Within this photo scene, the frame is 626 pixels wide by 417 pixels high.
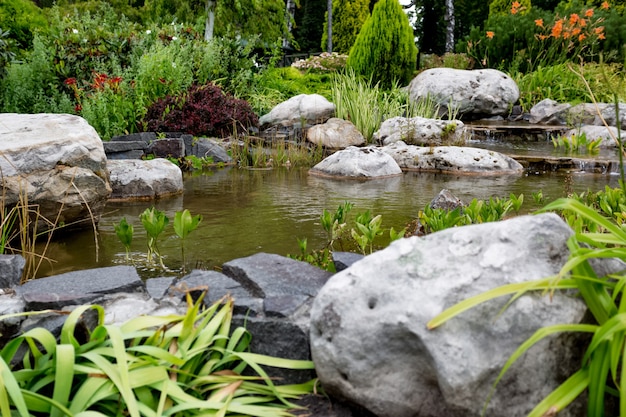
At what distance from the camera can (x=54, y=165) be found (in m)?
4.27

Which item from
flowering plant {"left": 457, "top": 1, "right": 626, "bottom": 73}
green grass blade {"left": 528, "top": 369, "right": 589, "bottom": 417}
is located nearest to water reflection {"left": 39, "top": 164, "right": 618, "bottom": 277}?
green grass blade {"left": 528, "top": 369, "right": 589, "bottom": 417}

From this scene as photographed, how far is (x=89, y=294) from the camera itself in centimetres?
230

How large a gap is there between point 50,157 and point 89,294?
2351 millimetres

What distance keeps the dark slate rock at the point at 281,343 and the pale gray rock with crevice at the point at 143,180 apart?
4.44 m

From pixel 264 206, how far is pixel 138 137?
3.69 metres

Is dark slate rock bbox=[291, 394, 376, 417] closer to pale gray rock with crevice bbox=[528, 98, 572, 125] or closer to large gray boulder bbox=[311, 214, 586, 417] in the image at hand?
large gray boulder bbox=[311, 214, 586, 417]

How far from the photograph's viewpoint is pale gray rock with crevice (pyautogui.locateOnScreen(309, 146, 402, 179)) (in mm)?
7684

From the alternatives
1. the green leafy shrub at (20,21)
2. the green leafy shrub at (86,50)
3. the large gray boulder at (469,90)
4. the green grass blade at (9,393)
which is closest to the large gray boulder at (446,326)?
the green grass blade at (9,393)

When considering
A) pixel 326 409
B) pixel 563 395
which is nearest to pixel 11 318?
pixel 326 409

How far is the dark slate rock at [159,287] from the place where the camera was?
2434mm

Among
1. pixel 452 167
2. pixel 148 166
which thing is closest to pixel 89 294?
pixel 148 166

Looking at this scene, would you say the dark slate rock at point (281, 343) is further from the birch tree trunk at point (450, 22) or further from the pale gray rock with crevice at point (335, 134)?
the birch tree trunk at point (450, 22)

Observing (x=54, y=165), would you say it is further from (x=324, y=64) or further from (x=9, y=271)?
(x=324, y=64)

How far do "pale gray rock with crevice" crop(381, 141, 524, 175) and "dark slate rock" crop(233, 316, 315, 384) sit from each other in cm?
648
